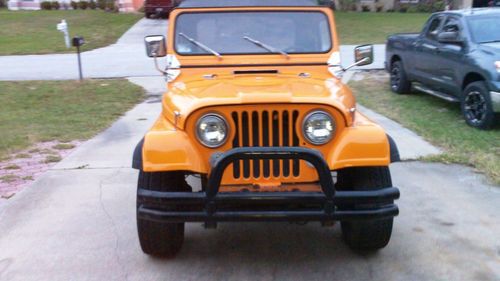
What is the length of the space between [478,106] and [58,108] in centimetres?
692

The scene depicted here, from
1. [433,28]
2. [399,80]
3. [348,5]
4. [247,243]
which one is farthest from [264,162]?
[348,5]

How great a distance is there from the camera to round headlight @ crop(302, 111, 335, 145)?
3596 mm

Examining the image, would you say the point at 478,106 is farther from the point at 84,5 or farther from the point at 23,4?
the point at 23,4

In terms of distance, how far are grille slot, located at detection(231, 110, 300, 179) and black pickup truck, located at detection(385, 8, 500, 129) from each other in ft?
15.2

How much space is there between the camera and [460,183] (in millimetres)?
5664

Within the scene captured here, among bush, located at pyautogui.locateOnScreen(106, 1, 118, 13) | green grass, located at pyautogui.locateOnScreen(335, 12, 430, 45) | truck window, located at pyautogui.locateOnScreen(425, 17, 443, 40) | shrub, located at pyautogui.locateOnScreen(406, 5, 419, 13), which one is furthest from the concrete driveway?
bush, located at pyautogui.locateOnScreen(106, 1, 118, 13)

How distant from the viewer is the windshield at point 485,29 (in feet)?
26.5

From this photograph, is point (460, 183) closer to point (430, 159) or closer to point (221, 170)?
point (430, 159)

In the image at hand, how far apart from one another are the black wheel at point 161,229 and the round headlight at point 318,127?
0.90 m

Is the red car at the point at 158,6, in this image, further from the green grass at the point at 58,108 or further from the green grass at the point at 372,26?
the green grass at the point at 58,108

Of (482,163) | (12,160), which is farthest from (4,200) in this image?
(482,163)

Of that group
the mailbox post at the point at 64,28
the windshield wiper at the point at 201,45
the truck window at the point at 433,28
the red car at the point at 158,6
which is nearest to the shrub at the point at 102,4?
the red car at the point at 158,6

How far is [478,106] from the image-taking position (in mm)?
7688

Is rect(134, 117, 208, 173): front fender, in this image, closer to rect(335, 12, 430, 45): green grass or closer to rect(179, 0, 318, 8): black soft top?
rect(179, 0, 318, 8): black soft top
